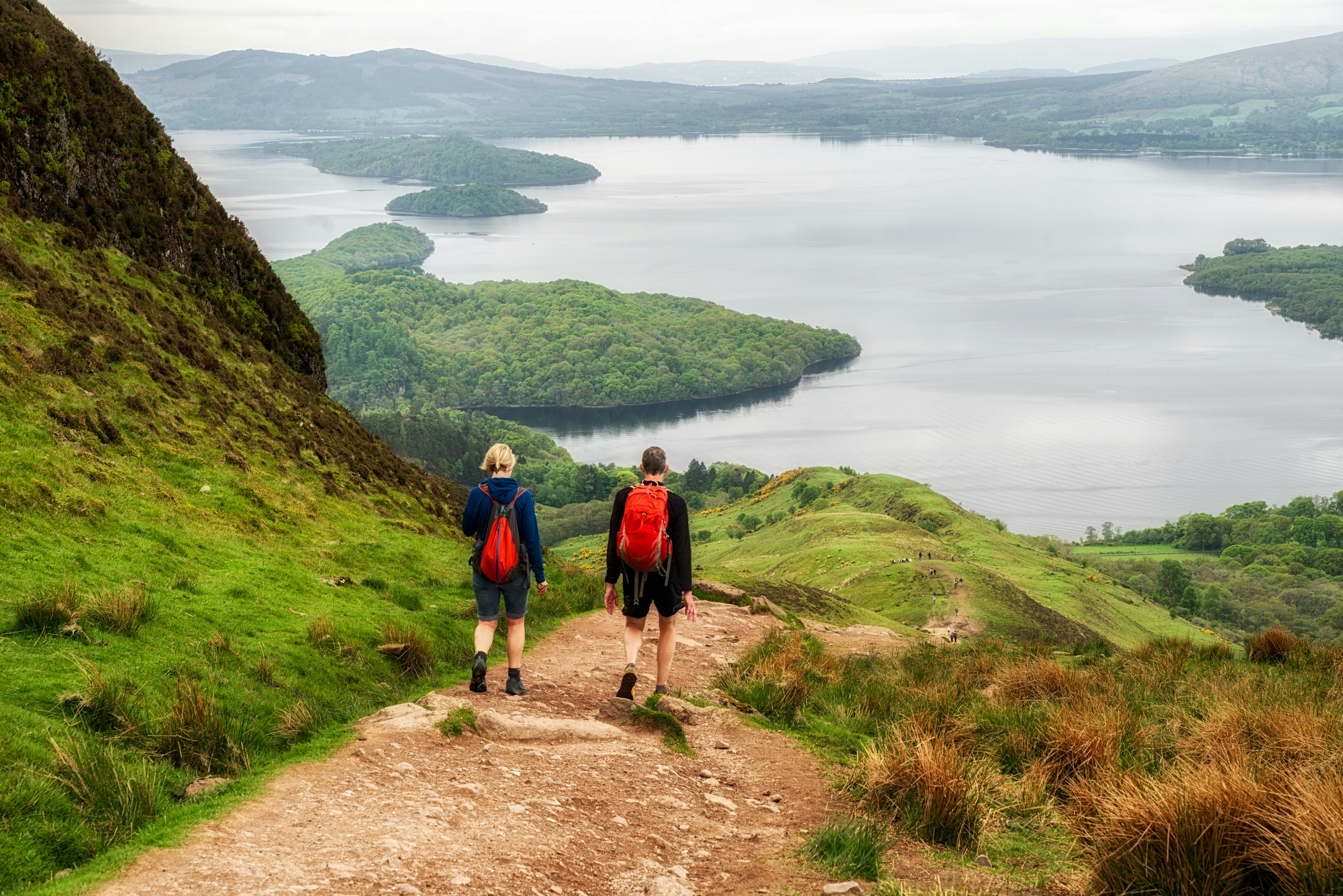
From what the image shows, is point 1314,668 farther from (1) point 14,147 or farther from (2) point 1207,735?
(1) point 14,147

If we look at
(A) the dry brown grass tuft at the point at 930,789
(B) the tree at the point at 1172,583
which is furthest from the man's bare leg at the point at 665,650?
(B) the tree at the point at 1172,583

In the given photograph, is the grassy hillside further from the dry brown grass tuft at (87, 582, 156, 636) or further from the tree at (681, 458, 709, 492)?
the tree at (681, 458, 709, 492)

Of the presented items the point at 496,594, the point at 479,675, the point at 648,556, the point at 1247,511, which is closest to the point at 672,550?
the point at 648,556

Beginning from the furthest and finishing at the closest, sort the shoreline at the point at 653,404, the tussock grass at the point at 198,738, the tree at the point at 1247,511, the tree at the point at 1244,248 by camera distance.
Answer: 1. the tree at the point at 1244,248
2. the shoreline at the point at 653,404
3. the tree at the point at 1247,511
4. the tussock grass at the point at 198,738

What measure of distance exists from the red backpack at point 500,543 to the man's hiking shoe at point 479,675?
26.3 inches

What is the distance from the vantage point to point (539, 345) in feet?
526

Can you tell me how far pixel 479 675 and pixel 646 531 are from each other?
177 cm

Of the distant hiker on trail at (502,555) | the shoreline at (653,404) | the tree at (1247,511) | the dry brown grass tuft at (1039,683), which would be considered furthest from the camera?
the shoreline at (653,404)

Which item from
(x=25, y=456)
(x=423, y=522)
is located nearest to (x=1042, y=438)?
(x=423, y=522)

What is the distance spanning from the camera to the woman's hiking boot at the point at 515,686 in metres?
7.71

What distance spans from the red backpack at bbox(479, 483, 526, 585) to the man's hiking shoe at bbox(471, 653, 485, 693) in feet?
2.19

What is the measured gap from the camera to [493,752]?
625 cm

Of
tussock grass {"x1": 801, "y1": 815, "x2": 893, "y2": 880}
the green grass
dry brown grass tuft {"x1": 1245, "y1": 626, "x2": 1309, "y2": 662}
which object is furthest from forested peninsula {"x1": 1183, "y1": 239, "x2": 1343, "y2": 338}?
tussock grass {"x1": 801, "y1": 815, "x2": 893, "y2": 880}

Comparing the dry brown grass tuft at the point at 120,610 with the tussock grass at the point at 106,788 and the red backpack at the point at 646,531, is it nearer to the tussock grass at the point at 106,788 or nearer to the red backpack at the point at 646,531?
the tussock grass at the point at 106,788
